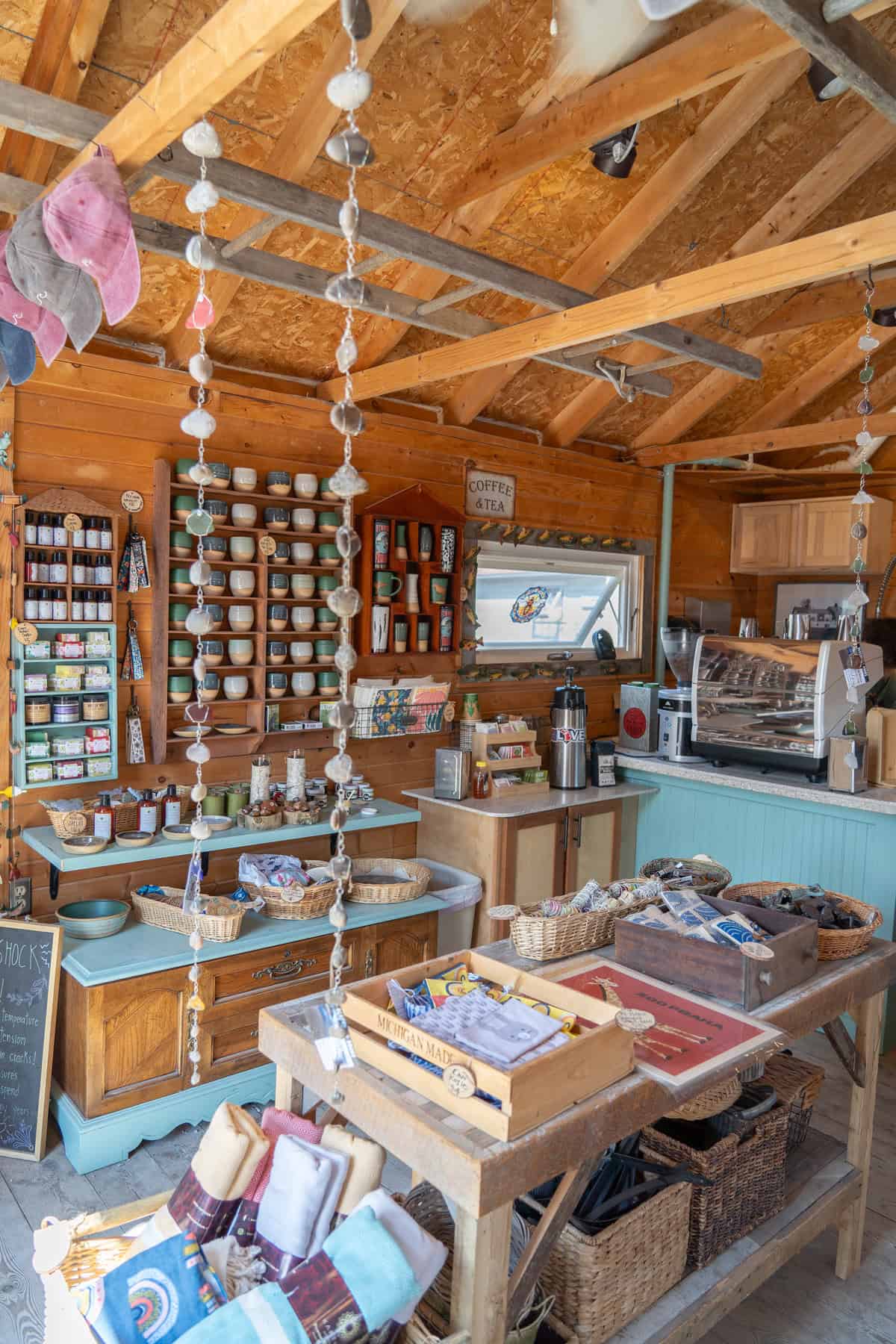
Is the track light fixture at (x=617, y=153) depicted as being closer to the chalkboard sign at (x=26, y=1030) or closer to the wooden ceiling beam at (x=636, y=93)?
Result: the wooden ceiling beam at (x=636, y=93)

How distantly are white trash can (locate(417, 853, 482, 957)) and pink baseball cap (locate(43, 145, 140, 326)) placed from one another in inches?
113

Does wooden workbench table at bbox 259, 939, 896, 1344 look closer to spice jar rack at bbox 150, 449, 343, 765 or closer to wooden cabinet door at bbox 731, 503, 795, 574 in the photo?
spice jar rack at bbox 150, 449, 343, 765

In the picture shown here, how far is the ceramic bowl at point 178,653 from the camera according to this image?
3496 millimetres

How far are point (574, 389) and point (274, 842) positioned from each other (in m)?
2.83

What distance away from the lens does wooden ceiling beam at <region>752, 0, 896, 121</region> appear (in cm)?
177

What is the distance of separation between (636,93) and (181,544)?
2.17m

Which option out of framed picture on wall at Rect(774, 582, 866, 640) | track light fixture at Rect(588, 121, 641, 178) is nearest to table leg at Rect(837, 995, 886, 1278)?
track light fixture at Rect(588, 121, 641, 178)

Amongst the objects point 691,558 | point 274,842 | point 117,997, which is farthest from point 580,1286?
point 691,558

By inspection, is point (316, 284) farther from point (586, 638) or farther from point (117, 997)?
point (586, 638)

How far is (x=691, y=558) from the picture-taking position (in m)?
6.06

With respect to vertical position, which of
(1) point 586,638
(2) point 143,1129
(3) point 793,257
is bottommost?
(2) point 143,1129

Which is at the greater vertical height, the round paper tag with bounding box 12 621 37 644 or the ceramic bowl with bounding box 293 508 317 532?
the ceramic bowl with bounding box 293 508 317 532

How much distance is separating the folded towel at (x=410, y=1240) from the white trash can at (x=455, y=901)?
2.58 metres

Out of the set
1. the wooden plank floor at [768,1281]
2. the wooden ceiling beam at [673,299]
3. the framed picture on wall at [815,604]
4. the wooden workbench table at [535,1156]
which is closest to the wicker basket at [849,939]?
the wooden workbench table at [535,1156]
